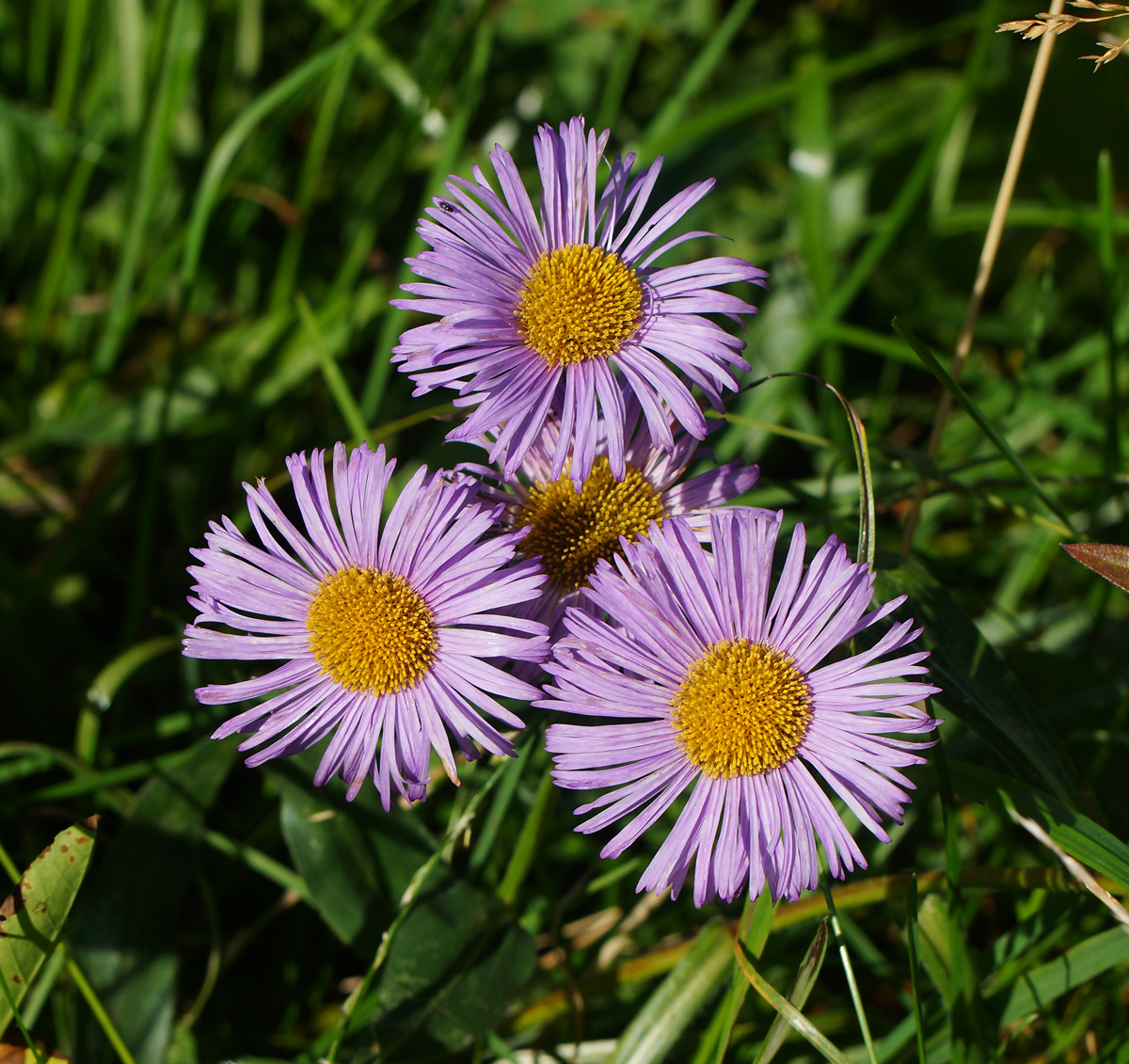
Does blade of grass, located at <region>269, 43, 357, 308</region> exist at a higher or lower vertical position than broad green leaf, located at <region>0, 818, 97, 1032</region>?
higher

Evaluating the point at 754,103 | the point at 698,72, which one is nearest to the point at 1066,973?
the point at 754,103

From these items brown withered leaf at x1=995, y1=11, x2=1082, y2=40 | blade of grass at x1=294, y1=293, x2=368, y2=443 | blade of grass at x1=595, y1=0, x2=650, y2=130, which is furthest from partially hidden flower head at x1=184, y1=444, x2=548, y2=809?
blade of grass at x1=595, y1=0, x2=650, y2=130

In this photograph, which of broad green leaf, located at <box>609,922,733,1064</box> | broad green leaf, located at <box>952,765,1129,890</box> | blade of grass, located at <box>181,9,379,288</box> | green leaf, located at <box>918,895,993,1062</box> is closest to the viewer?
broad green leaf, located at <box>952,765,1129,890</box>

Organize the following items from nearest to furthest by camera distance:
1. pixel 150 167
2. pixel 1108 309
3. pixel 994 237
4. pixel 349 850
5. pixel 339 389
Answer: pixel 349 850 < pixel 994 237 < pixel 339 389 < pixel 1108 309 < pixel 150 167

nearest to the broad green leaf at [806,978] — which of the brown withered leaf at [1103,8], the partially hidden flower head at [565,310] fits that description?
the partially hidden flower head at [565,310]

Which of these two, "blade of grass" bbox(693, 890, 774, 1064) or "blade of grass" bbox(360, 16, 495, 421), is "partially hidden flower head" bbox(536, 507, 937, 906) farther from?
"blade of grass" bbox(360, 16, 495, 421)

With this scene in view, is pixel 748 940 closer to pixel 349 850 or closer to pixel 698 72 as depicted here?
pixel 349 850
